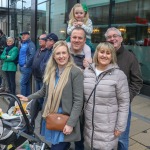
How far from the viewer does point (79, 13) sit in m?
3.14

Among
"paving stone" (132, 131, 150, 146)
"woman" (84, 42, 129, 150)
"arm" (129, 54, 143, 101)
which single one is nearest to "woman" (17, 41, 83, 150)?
"woman" (84, 42, 129, 150)

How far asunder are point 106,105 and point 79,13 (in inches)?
54.7

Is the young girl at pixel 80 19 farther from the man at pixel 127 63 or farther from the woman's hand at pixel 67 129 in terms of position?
the woman's hand at pixel 67 129

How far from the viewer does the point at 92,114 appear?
7.85 feet

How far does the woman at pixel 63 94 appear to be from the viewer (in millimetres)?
2395

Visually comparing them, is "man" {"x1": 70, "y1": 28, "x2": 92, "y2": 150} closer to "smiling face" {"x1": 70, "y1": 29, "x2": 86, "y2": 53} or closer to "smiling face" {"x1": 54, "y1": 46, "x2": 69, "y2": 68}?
"smiling face" {"x1": 70, "y1": 29, "x2": 86, "y2": 53}

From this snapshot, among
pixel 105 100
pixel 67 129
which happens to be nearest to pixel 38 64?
pixel 67 129

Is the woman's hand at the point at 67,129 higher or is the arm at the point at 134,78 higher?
the arm at the point at 134,78

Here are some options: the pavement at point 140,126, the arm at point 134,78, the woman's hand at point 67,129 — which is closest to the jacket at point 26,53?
the pavement at point 140,126

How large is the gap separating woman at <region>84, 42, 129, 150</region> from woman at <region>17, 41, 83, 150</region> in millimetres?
107

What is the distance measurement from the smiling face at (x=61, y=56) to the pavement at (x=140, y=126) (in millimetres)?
1522

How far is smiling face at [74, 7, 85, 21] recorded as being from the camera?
3.13 meters

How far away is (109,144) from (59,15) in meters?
8.29

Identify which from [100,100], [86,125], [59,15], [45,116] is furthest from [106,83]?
[59,15]
